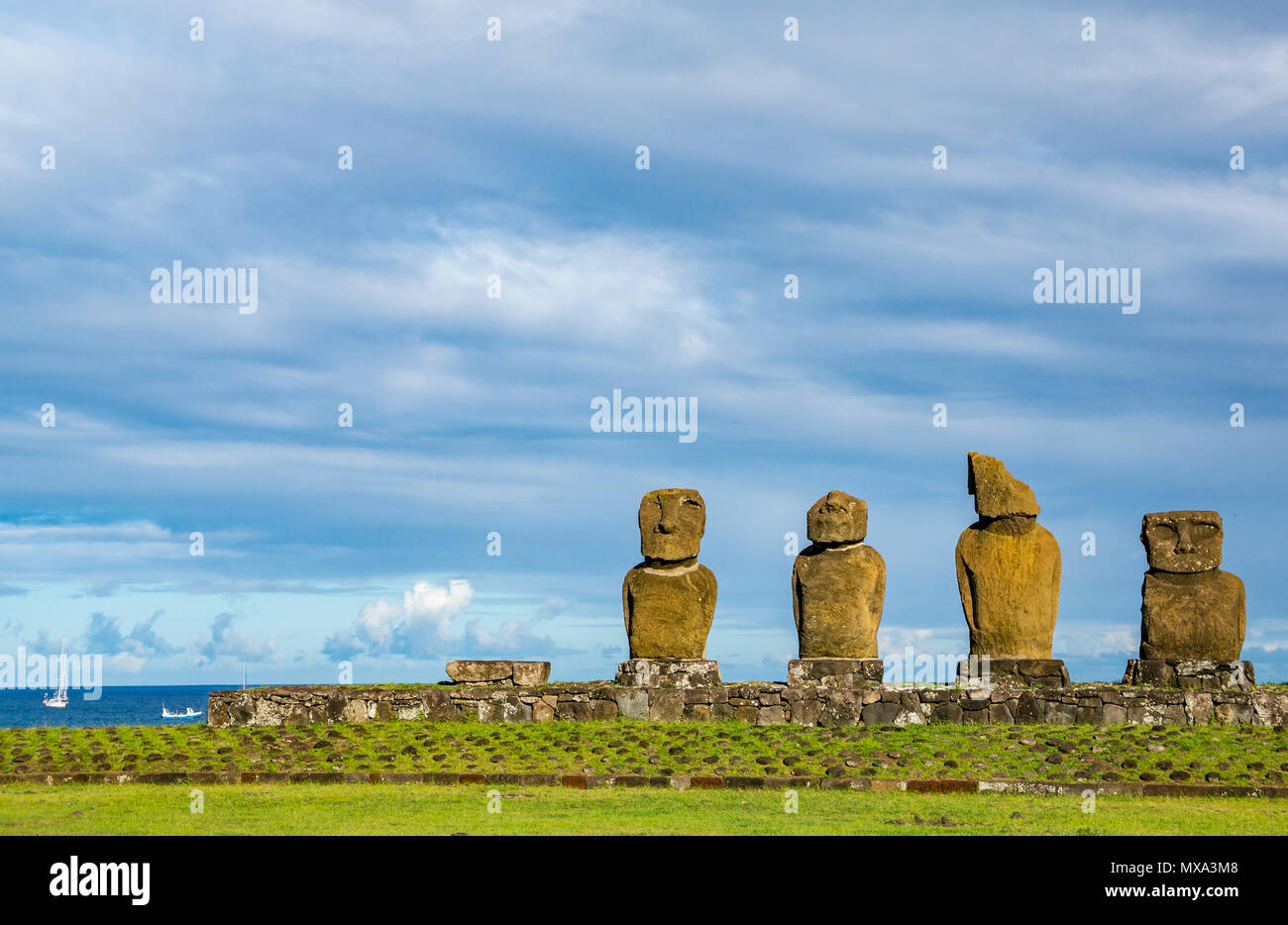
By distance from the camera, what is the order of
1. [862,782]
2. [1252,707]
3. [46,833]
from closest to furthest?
[46,833]
[862,782]
[1252,707]

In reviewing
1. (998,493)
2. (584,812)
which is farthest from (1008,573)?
(584,812)

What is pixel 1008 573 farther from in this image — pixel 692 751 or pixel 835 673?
pixel 692 751

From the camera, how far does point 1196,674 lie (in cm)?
2052

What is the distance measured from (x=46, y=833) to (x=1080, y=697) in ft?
44.3

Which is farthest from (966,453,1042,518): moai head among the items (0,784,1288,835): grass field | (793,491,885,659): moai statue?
(0,784,1288,835): grass field

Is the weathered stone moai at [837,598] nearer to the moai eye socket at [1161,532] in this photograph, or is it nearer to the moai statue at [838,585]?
the moai statue at [838,585]

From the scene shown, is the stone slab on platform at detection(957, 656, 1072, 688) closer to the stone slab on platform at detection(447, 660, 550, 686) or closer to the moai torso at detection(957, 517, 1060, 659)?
the moai torso at detection(957, 517, 1060, 659)

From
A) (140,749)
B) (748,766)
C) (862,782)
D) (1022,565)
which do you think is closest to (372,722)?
(140,749)

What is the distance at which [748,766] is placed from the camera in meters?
17.3

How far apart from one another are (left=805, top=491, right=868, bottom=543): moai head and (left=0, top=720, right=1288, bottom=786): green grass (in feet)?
9.99

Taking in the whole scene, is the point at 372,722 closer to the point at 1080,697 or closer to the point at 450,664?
the point at 450,664

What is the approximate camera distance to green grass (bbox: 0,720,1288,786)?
17078 mm

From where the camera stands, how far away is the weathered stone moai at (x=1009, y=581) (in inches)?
814

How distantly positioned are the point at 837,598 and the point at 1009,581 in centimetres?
248
